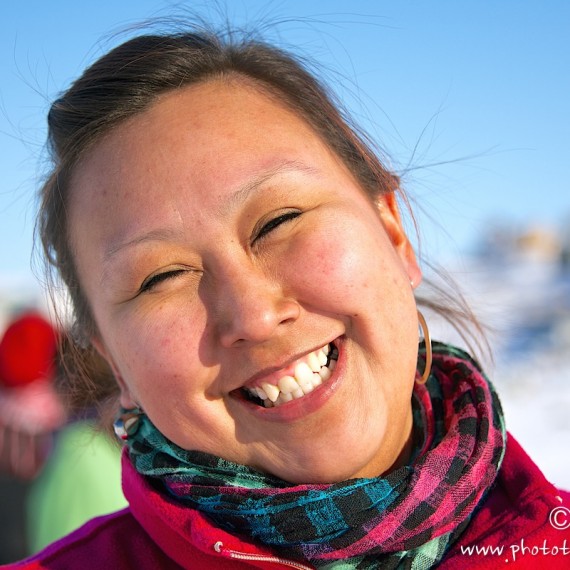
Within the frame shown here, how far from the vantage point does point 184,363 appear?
155cm

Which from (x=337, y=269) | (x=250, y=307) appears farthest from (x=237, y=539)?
(x=337, y=269)

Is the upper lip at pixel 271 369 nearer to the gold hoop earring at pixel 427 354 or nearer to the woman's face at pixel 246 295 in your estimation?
the woman's face at pixel 246 295

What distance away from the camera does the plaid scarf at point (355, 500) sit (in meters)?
1.55

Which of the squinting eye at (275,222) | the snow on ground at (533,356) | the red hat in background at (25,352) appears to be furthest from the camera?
the red hat in background at (25,352)

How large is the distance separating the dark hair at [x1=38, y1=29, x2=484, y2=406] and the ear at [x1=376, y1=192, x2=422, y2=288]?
50 mm

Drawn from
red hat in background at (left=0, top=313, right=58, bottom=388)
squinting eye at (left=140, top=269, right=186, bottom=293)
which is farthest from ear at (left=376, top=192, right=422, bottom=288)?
red hat in background at (left=0, top=313, right=58, bottom=388)

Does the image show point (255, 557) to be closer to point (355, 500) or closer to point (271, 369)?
point (355, 500)

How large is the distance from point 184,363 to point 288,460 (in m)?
0.35

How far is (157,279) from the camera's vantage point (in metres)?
1.62

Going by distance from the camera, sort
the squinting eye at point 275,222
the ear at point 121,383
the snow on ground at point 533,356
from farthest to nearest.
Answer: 1. the snow on ground at point 533,356
2. the ear at point 121,383
3. the squinting eye at point 275,222

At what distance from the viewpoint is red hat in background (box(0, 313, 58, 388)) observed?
16.8ft

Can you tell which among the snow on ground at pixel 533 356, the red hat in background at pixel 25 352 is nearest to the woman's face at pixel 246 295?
the snow on ground at pixel 533 356

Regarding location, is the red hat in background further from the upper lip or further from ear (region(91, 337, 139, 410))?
the upper lip

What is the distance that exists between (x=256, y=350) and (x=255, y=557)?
0.50 meters
